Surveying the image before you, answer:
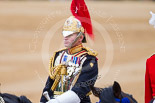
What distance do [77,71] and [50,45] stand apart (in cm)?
1483

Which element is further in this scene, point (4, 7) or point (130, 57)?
point (4, 7)

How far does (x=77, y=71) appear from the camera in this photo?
20.7ft

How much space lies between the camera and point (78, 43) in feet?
21.2

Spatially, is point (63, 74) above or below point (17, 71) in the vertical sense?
above

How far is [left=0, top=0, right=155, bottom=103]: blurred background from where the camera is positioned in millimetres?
14781

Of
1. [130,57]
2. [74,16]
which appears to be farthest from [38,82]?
[74,16]

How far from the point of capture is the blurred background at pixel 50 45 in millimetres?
14781

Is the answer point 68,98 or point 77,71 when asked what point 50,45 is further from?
point 68,98

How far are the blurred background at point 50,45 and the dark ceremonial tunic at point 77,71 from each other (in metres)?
4.05

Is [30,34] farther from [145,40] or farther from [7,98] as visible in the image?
[7,98]

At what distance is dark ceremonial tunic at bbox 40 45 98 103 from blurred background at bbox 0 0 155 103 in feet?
13.3

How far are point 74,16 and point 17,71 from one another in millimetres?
10795

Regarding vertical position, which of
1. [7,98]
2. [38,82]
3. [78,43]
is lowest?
[38,82]

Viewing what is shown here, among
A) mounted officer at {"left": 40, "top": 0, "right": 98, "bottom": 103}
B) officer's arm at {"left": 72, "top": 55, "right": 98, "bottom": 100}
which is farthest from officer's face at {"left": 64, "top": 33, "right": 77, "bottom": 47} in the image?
officer's arm at {"left": 72, "top": 55, "right": 98, "bottom": 100}
